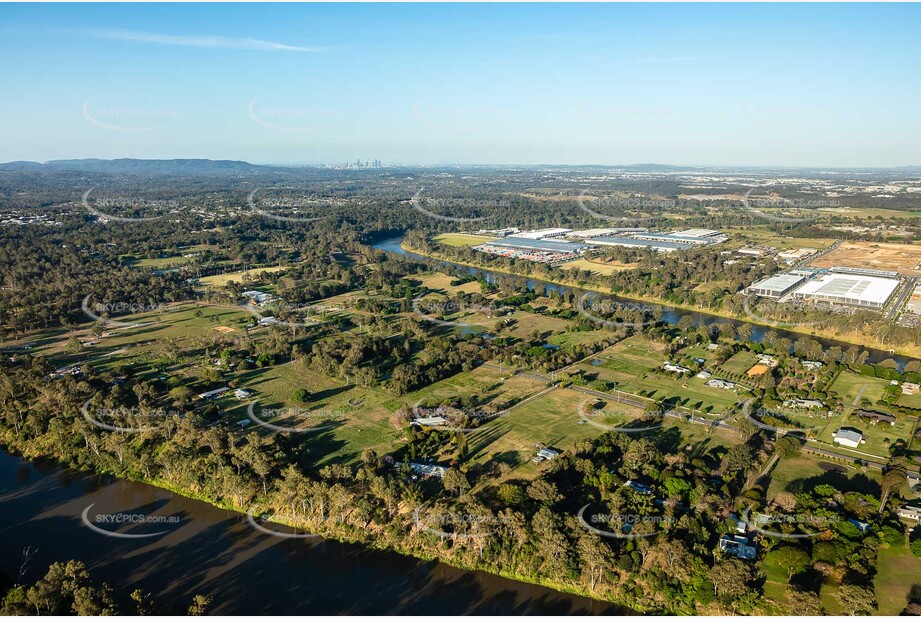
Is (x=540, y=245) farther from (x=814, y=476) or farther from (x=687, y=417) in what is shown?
(x=814, y=476)

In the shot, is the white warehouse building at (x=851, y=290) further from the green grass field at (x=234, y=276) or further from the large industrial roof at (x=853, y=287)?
the green grass field at (x=234, y=276)

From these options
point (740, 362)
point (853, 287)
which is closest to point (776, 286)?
point (853, 287)

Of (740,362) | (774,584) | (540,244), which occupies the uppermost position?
(540,244)

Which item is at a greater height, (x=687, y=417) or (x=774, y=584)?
(x=687, y=417)

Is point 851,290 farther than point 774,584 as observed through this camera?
Yes

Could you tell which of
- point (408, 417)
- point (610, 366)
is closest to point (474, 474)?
point (408, 417)
